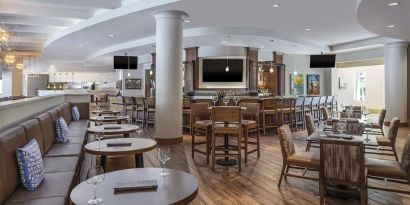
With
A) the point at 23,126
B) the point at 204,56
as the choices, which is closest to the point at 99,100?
the point at 204,56

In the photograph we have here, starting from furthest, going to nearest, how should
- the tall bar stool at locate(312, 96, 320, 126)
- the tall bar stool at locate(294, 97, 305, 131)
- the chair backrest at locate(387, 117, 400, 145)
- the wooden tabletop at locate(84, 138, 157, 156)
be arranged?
1. the tall bar stool at locate(312, 96, 320, 126)
2. the tall bar stool at locate(294, 97, 305, 131)
3. the chair backrest at locate(387, 117, 400, 145)
4. the wooden tabletop at locate(84, 138, 157, 156)

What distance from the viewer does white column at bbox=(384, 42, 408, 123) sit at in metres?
10.3

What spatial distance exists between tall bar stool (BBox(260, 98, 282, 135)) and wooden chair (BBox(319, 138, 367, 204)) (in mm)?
5233

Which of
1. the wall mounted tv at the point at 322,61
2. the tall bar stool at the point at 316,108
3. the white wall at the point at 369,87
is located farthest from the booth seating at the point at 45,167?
the white wall at the point at 369,87

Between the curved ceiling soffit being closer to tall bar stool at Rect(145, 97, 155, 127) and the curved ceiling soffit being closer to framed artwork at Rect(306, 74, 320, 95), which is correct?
tall bar stool at Rect(145, 97, 155, 127)

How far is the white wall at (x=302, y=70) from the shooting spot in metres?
14.0

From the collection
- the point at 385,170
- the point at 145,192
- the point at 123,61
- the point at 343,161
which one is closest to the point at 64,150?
the point at 145,192

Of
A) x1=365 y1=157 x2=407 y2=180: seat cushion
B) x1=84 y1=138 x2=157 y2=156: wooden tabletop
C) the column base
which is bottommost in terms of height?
the column base

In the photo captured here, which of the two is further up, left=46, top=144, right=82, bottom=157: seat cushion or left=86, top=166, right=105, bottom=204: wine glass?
left=86, top=166, right=105, bottom=204: wine glass

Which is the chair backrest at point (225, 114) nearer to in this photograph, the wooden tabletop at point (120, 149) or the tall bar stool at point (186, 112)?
the wooden tabletop at point (120, 149)

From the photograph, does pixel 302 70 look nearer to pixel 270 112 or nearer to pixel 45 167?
pixel 270 112

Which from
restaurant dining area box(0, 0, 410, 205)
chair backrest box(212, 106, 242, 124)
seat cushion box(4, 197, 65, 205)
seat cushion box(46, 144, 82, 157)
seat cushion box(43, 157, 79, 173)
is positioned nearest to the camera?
seat cushion box(4, 197, 65, 205)

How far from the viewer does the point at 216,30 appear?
8750 millimetres

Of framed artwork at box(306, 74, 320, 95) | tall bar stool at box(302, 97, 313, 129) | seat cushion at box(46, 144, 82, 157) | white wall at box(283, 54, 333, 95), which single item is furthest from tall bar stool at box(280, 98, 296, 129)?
seat cushion at box(46, 144, 82, 157)
